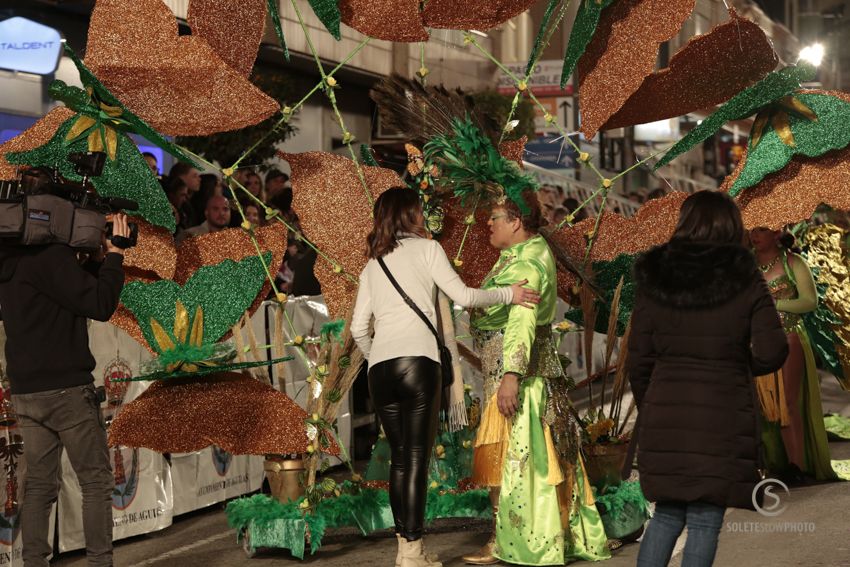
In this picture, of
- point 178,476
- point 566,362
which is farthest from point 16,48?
point 566,362

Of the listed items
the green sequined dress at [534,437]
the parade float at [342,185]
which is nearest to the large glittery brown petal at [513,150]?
the parade float at [342,185]

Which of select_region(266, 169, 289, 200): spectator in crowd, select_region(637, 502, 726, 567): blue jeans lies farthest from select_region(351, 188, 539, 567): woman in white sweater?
select_region(266, 169, 289, 200): spectator in crowd

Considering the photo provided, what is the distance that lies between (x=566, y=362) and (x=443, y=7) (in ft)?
6.41

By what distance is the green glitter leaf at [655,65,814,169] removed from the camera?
22.9ft

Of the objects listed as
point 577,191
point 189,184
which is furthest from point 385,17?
point 577,191

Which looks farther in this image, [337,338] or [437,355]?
[337,338]

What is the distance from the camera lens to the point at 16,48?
501 inches

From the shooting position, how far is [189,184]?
Result: 9570 mm

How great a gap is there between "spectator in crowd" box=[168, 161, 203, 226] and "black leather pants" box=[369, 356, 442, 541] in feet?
12.4

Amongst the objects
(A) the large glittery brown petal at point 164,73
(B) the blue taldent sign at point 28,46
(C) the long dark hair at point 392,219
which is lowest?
(C) the long dark hair at point 392,219

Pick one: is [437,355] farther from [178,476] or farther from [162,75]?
[178,476]

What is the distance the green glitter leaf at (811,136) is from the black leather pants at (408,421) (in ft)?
7.74

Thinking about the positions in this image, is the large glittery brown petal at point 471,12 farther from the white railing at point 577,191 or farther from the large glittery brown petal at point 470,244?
the white railing at point 577,191

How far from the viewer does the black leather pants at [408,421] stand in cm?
602
